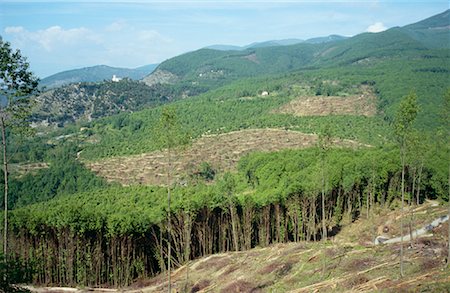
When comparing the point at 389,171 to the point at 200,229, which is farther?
the point at 389,171

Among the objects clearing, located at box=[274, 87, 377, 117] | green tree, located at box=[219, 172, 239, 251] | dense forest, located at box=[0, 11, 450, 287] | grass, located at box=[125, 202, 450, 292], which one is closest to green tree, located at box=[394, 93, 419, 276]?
dense forest, located at box=[0, 11, 450, 287]

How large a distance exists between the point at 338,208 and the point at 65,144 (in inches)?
3881

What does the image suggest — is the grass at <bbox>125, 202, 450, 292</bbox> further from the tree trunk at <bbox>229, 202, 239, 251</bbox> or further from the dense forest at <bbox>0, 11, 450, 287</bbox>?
the tree trunk at <bbox>229, 202, 239, 251</bbox>

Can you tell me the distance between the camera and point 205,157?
96.1 meters

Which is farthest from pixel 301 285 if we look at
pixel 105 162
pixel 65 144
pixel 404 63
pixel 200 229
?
pixel 404 63

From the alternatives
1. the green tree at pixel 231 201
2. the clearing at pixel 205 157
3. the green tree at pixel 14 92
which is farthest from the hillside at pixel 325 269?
the clearing at pixel 205 157

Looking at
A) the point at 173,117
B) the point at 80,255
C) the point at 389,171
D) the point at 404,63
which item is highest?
the point at 404,63

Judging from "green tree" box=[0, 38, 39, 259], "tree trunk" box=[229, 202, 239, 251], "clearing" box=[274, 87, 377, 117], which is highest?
"green tree" box=[0, 38, 39, 259]

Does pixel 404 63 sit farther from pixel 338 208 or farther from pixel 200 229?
pixel 200 229

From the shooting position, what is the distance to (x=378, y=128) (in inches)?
4213

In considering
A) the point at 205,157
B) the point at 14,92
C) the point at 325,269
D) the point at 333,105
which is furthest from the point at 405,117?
the point at 333,105

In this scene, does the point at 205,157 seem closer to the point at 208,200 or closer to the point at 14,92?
the point at 208,200

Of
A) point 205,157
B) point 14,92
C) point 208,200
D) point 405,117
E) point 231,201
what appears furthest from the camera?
point 205,157

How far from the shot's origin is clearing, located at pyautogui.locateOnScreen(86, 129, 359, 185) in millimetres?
88750
